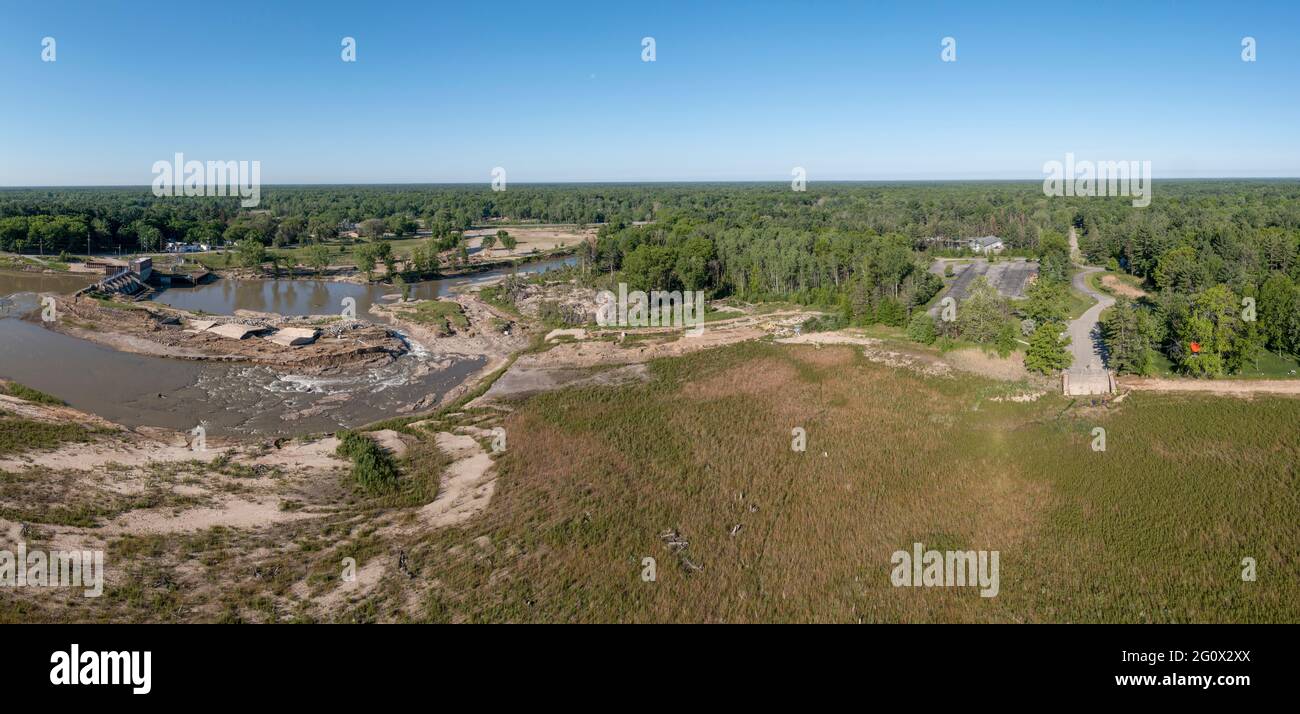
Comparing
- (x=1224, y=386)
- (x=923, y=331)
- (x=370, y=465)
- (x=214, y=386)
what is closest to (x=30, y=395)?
(x=214, y=386)

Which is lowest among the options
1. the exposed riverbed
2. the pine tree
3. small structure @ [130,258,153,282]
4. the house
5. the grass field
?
the grass field

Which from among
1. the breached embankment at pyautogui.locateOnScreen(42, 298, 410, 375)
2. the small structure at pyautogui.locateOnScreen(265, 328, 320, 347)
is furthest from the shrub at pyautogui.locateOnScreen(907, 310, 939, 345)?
the small structure at pyautogui.locateOnScreen(265, 328, 320, 347)

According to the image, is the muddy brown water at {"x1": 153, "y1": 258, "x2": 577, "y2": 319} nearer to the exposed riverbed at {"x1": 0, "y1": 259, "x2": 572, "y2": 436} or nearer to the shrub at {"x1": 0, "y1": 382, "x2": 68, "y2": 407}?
the exposed riverbed at {"x1": 0, "y1": 259, "x2": 572, "y2": 436}

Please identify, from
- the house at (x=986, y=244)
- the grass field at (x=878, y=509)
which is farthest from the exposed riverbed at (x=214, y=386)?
the house at (x=986, y=244)

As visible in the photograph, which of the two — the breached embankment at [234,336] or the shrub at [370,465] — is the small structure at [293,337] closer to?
the breached embankment at [234,336]

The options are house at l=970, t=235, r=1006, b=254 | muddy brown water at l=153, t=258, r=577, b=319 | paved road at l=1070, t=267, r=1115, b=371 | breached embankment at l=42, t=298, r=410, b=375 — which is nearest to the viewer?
paved road at l=1070, t=267, r=1115, b=371

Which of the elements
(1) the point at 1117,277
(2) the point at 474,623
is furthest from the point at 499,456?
(1) the point at 1117,277

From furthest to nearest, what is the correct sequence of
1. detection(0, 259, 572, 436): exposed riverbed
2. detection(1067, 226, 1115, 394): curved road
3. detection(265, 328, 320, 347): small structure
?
detection(265, 328, 320, 347): small structure < detection(0, 259, 572, 436): exposed riverbed < detection(1067, 226, 1115, 394): curved road
